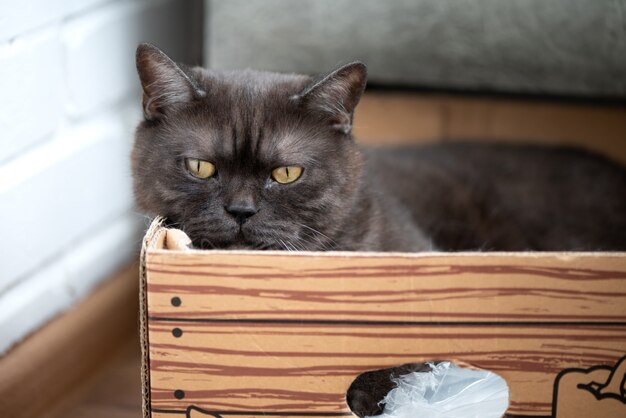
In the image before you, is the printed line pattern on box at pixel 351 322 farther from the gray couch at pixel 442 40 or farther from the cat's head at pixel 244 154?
the gray couch at pixel 442 40

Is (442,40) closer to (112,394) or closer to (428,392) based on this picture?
(428,392)

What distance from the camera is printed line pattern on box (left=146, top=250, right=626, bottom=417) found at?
2.73 ft

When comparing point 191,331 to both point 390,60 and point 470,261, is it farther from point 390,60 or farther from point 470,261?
point 390,60

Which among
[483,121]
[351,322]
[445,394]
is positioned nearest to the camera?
[351,322]

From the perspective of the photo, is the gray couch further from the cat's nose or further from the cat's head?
A: the cat's nose

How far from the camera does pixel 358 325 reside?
2.82ft

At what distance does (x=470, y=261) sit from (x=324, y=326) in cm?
18

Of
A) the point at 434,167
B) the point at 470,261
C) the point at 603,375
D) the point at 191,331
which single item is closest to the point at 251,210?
the point at 191,331

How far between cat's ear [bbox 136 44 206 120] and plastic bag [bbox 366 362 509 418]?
473 mm

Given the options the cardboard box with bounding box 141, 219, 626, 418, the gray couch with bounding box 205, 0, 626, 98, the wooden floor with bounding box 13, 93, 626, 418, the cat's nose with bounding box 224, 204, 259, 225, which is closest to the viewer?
the cardboard box with bounding box 141, 219, 626, 418

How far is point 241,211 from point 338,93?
218 millimetres

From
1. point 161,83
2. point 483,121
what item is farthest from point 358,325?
point 483,121

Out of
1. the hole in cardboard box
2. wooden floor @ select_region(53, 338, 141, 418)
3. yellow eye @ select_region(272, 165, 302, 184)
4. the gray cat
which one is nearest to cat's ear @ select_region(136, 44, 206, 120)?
the gray cat

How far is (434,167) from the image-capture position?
1.54 m
